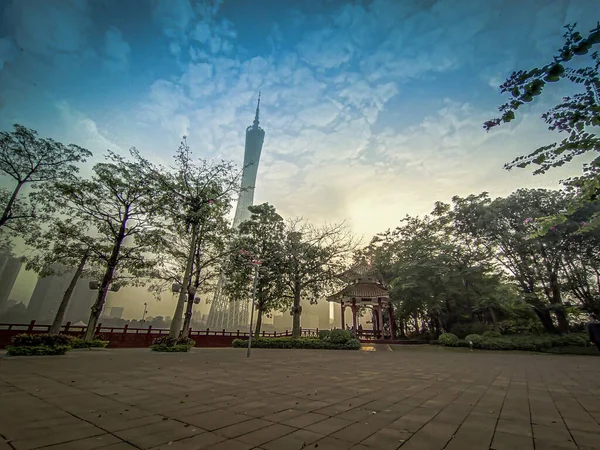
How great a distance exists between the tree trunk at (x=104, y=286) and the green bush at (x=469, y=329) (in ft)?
91.8

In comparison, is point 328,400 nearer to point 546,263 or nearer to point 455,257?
point 455,257

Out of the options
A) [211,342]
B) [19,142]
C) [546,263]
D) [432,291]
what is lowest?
[211,342]

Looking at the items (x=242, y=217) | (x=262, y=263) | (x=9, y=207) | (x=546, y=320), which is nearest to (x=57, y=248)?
(x=9, y=207)

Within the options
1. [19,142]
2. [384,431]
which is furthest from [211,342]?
[384,431]

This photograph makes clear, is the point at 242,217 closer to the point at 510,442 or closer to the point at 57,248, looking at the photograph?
the point at 57,248

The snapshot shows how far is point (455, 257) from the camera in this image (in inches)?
954

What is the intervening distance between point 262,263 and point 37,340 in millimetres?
13757

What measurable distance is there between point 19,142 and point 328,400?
61.9ft

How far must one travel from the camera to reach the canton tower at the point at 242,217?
196ft

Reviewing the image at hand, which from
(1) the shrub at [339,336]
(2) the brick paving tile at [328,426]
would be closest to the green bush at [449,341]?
(1) the shrub at [339,336]

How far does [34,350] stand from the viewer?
884 centimetres

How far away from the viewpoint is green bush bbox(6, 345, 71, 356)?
28.2 ft

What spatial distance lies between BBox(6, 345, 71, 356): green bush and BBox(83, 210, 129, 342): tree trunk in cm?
521

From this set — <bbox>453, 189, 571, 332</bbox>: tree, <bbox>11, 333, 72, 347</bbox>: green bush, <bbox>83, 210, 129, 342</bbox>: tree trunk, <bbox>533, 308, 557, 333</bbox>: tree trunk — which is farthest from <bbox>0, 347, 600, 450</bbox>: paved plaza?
<bbox>533, 308, 557, 333</bbox>: tree trunk
